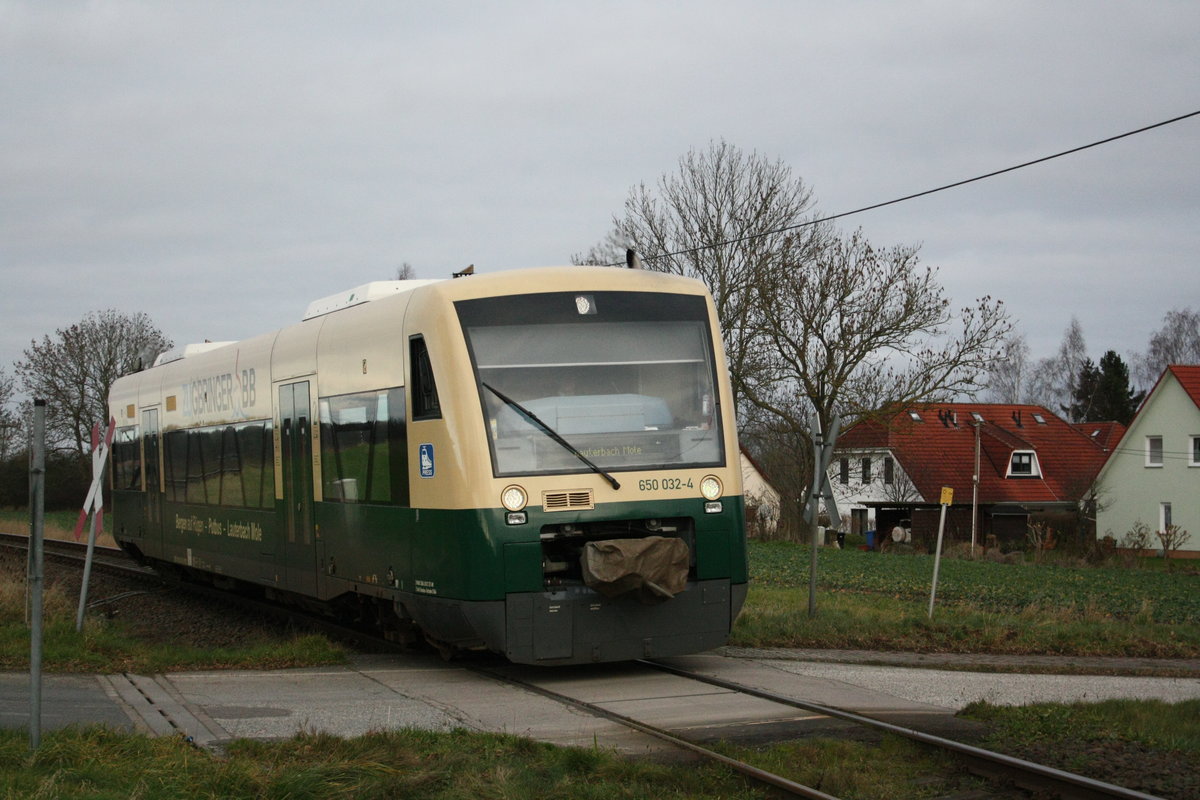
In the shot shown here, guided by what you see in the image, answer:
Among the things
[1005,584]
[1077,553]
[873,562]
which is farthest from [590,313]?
[1077,553]

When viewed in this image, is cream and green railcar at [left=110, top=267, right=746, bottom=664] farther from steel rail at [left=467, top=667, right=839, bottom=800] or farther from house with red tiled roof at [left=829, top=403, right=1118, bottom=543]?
house with red tiled roof at [left=829, top=403, right=1118, bottom=543]

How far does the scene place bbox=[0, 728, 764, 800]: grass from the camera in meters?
6.51

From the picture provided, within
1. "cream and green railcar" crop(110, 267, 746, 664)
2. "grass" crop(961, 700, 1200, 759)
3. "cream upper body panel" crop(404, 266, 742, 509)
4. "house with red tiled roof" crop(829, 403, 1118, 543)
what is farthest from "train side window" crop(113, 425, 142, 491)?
"house with red tiled roof" crop(829, 403, 1118, 543)

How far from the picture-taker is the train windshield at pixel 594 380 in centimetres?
996

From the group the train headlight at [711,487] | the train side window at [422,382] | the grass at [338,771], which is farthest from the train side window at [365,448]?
the grass at [338,771]

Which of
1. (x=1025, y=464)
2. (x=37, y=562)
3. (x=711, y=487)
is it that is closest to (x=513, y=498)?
(x=711, y=487)

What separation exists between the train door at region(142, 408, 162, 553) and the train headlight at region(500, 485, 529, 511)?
11.1 m

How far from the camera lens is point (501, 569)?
9648 mm

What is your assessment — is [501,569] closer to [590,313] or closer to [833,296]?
[590,313]

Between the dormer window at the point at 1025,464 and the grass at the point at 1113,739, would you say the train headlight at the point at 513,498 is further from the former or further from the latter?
the dormer window at the point at 1025,464

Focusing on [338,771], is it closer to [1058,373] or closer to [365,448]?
[365,448]

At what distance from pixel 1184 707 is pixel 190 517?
12.8 metres

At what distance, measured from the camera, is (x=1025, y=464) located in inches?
2643

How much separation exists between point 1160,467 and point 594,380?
171ft
